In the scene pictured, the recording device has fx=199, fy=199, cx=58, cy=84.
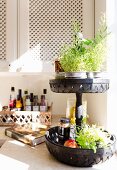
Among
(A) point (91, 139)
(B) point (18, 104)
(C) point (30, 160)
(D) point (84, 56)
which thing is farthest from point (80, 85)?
(B) point (18, 104)

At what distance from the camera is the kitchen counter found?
0.95 meters

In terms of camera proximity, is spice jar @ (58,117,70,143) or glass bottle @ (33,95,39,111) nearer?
spice jar @ (58,117,70,143)

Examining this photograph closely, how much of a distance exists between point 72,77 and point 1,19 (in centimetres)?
92

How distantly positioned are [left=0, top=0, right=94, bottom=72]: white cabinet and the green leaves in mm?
714

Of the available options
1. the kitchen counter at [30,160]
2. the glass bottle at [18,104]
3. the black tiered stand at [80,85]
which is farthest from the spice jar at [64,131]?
the glass bottle at [18,104]

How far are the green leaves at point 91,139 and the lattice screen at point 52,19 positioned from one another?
0.81 m

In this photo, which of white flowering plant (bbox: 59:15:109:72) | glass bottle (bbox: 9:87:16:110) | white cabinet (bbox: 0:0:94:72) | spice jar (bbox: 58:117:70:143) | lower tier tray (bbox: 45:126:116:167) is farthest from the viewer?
glass bottle (bbox: 9:87:16:110)

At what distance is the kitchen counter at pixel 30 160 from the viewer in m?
0.95

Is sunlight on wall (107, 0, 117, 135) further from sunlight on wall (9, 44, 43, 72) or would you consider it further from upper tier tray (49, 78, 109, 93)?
sunlight on wall (9, 44, 43, 72)

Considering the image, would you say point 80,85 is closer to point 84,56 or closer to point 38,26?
point 84,56

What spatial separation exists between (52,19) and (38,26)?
12 centimetres

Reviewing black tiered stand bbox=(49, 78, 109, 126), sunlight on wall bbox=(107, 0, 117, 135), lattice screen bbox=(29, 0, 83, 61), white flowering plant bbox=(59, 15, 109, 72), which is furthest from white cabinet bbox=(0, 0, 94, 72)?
black tiered stand bbox=(49, 78, 109, 126)

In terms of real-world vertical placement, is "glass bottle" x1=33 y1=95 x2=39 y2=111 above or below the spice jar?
above

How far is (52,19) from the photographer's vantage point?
1547mm
